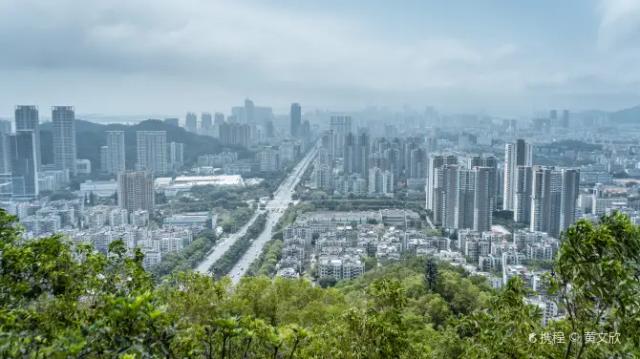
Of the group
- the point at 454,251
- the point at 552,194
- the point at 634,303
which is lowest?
the point at 454,251

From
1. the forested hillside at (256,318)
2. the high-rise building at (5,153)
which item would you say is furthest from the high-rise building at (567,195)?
the high-rise building at (5,153)

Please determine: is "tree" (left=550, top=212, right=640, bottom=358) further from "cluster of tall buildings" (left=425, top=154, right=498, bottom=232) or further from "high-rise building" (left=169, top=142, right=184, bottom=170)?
"high-rise building" (left=169, top=142, right=184, bottom=170)

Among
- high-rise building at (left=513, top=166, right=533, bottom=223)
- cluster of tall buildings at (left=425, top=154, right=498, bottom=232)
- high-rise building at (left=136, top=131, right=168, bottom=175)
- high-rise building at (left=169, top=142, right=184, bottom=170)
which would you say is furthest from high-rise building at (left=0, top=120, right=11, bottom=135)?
high-rise building at (left=513, top=166, right=533, bottom=223)

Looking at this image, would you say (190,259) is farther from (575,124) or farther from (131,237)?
(575,124)

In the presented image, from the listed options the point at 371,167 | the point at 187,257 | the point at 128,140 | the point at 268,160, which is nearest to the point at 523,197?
the point at 371,167

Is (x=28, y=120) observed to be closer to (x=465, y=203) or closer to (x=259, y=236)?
(x=259, y=236)

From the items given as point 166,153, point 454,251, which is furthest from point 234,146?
point 454,251
